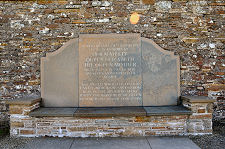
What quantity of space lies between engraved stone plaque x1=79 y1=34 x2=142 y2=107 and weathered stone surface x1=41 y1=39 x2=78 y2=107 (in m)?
0.16

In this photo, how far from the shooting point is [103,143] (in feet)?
8.19

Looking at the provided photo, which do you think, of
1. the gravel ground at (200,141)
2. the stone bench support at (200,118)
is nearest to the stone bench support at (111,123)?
the stone bench support at (200,118)

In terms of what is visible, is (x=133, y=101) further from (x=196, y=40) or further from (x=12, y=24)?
(x=12, y=24)

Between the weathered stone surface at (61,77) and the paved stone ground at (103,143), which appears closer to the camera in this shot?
the paved stone ground at (103,143)

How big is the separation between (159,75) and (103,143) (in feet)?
6.37

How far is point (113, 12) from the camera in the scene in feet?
11.6

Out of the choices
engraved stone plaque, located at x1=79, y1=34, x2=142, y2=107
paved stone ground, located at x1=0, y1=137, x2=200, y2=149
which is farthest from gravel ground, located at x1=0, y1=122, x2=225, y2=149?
engraved stone plaque, located at x1=79, y1=34, x2=142, y2=107

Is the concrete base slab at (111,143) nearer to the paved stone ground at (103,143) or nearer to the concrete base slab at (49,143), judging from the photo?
the paved stone ground at (103,143)

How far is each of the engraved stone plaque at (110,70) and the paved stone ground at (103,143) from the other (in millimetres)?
840

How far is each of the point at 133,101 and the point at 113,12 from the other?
2233 mm

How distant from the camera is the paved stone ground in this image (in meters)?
2.36

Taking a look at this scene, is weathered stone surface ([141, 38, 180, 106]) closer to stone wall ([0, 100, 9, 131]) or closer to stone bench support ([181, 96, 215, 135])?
stone bench support ([181, 96, 215, 135])

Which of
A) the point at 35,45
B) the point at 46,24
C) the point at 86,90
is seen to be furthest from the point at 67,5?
the point at 86,90

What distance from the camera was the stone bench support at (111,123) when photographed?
274 cm
